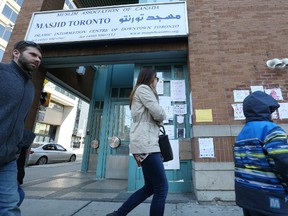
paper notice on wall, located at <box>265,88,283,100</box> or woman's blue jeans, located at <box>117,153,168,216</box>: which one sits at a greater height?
paper notice on wall, located at <box>265,88,283,100</box>

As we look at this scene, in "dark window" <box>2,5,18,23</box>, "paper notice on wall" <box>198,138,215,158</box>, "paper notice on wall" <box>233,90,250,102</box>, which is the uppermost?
"dark window" <box>2,5,18,23</box>

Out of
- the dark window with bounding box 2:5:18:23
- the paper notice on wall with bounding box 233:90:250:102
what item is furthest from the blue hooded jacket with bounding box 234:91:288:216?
the dark window with bounding box 2:5:18:23

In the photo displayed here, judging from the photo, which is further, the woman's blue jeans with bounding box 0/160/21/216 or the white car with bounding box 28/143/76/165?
the white car with bounding box 28/143/76/165

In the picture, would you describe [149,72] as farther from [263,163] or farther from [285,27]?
[285,27]

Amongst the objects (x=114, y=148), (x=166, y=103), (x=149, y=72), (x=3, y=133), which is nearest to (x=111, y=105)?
(x=114, y=148)

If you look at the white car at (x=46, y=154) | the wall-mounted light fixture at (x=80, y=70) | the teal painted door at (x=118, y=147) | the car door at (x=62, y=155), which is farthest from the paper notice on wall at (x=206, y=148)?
the car door at (x=62, y=155)

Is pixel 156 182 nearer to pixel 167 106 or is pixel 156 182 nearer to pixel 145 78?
pixel 145 78

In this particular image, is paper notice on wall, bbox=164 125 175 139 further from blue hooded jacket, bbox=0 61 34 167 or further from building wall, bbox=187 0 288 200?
blue hooded jacket, bbox=0 61 34 167

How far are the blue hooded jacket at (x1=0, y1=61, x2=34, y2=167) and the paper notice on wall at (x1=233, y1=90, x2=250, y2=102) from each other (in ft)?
12.5

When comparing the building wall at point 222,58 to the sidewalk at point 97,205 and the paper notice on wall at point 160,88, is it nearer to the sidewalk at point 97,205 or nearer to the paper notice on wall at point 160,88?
the sidewalk at point 97,205

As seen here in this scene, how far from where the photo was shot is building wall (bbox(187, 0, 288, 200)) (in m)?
3.63

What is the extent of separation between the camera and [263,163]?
5.13 feet

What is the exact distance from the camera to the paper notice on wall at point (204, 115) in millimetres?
3916

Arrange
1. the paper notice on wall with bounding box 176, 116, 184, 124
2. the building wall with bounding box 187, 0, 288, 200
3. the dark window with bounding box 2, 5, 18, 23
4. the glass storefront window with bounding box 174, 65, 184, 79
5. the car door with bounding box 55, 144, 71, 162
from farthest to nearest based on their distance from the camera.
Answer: the dark window with bounding box 2, 5, 18, 23
the car door with bounding box 55, 144, 71, 162
the glass storefront window with bounding box 174, 65, 184, 79
the paper notice on wall with bounding box 176, 116, 184, 124
the building wall with bounding box 187, 0, 288, 200
